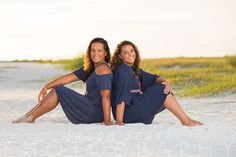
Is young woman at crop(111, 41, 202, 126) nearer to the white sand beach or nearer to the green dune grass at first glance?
the white sand beach

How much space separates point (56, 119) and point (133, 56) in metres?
1.74

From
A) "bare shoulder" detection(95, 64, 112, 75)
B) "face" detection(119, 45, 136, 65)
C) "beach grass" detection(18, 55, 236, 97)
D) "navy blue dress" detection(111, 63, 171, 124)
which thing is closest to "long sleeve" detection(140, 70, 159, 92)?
"navy blue dress" detection(111, 63, 171, 124)

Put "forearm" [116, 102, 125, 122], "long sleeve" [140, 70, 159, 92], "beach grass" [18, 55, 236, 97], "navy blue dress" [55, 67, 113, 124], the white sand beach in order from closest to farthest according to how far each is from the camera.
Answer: the white sand beach
"forearm" [116, 102, 125, 122]
"navy blue dress" [55, 67, 113, 124]
"long sleeve" [140, 70, 159, 92]
"beach grass" [18, 55, 236, 97]

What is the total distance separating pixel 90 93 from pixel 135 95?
448 mm

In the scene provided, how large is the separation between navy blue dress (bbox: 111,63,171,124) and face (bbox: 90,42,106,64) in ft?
0.67

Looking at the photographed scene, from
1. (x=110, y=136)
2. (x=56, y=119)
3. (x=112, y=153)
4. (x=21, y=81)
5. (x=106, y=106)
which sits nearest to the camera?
(x=112, y=153)

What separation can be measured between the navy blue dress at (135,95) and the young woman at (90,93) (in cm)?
11

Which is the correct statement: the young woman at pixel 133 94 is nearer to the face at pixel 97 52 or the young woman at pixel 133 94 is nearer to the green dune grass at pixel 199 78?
the face at pixel 97 52

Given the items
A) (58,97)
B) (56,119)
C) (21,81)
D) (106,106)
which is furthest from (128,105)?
(21,81)

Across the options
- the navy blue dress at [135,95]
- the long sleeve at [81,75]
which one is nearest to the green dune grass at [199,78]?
the navy blue dress at [135,95]

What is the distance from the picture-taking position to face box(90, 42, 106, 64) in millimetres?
6547

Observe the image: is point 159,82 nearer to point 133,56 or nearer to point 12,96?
point 133,56

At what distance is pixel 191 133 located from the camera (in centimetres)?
621

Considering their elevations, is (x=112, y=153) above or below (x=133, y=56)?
below
